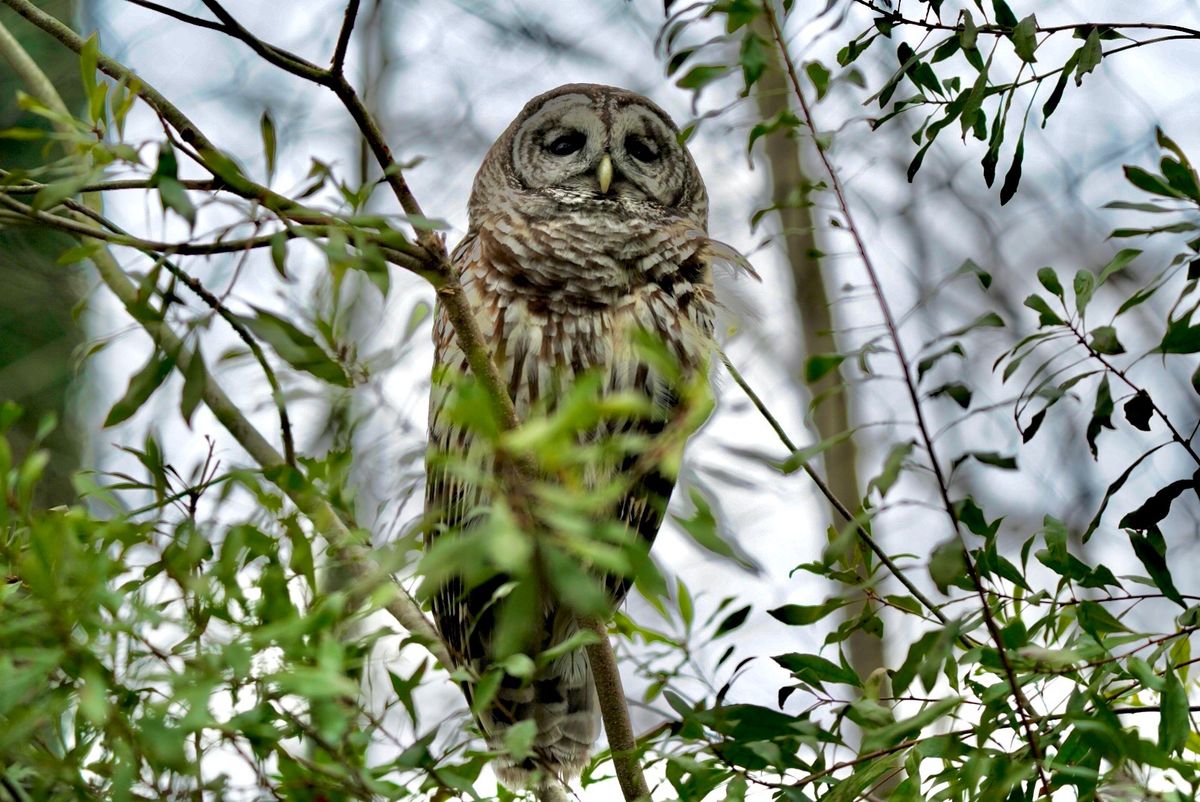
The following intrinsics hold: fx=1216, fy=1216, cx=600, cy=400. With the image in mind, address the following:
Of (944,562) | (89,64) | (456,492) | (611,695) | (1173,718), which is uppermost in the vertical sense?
(456,492)

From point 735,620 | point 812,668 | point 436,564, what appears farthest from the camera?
point 812,668

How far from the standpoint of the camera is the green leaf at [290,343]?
1000 mm

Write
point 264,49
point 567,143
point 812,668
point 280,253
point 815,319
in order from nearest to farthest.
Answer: point 280,253, point 264,49, point 812,668, point 567,143, point 815,319

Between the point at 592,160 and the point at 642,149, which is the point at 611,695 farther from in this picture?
the point at 642,149

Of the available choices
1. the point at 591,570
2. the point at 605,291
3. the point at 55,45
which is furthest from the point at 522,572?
the point at 55,45

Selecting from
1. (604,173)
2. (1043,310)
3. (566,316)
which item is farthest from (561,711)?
(1043,310)

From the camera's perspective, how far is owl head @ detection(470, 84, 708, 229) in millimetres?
2963

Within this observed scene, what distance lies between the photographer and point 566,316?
8.39ft

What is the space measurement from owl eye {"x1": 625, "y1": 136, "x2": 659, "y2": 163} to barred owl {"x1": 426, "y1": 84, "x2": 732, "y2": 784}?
94mm

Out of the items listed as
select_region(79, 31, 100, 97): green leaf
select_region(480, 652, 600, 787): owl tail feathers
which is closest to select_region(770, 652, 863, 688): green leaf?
select_region(79, 31, 100, 97): green leaf

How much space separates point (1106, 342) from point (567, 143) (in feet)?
6.80

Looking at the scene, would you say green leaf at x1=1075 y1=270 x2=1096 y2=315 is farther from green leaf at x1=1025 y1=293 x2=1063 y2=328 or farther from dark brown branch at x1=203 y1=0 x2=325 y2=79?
dark brown branch at x1=203 y1=0 x2=325 y2=79

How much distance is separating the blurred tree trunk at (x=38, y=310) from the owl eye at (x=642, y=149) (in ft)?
4.36

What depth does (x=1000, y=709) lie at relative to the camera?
1249mm
